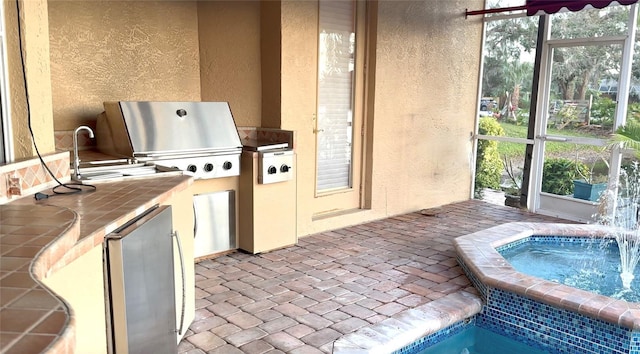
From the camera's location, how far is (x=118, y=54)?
4836mm

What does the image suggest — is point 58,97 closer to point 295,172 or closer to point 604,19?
point 295,172

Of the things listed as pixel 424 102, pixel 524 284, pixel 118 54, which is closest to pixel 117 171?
pixel 118 54

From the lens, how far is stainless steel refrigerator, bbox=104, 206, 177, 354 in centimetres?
213

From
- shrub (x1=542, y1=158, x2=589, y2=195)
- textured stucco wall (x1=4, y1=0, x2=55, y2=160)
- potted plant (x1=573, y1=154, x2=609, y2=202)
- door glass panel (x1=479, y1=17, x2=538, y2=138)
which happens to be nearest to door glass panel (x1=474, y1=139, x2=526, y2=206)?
door glass panel (x1=479, y1=17, x2=538, y2=138)

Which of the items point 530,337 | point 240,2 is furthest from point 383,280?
point 240,2

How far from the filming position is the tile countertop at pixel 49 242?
1063 mm

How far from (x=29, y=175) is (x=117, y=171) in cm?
87

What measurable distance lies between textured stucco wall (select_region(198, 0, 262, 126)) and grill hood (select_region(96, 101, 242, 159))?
590 millimetres

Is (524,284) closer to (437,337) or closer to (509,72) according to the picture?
(437,337)

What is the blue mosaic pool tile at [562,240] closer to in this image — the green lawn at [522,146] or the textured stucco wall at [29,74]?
the green lawn at [522,146]

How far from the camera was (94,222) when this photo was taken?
2.12m

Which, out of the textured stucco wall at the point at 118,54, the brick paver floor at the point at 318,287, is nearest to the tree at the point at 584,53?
the brick paver floor at the point at 318,287

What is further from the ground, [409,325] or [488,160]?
[488,160]

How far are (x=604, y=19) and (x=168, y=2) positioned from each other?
16.6 feet
